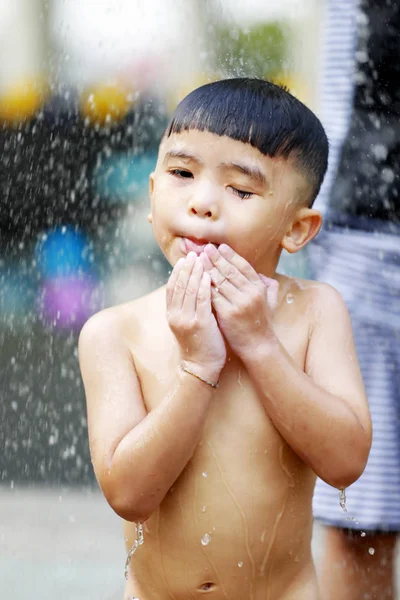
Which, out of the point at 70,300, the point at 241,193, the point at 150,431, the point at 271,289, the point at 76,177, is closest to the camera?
the point at 150,431

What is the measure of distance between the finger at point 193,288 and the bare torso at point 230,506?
0.18 m

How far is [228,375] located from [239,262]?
0.24 meters

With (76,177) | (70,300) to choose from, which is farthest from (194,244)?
(76,177)

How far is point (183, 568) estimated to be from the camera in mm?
1932

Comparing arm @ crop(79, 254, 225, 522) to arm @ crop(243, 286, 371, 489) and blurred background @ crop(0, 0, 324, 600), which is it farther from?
blurred background @ crop(0, 0, 324, 600)

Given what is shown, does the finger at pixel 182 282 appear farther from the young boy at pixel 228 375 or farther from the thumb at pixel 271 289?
the thumb at pixel 271 289

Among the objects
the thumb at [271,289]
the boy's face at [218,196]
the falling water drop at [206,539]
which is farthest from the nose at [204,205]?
the falling water drop at [206,539]

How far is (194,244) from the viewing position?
184 cm

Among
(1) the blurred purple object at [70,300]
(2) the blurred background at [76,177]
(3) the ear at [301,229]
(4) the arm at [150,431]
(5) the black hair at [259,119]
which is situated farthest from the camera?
(1) the blurred purple object at [70,300]

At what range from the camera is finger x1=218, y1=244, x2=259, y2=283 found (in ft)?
5.96

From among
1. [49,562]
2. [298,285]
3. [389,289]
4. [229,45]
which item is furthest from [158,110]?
[298,285]

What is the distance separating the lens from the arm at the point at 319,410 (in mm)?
1808

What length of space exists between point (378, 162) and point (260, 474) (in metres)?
1.01

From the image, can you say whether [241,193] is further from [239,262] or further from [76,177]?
[76,177]
